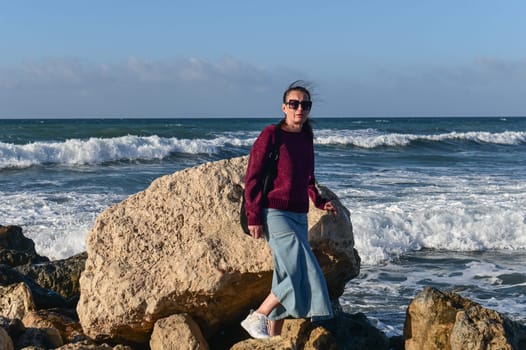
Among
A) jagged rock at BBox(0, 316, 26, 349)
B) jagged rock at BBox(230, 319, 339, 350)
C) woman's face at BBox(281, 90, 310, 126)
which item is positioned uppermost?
woman's face at BBox(281, 90, 310, 126)

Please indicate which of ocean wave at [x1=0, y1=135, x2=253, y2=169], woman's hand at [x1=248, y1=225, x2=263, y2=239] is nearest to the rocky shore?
woman's hand at [x1=248, y1=225, x2=263, y2=239]

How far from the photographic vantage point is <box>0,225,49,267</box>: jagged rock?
6793 mm

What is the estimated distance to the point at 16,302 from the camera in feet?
16.6

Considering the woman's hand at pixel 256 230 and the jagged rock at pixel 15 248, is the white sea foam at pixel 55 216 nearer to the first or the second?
the jagged rock at pixel 15 248

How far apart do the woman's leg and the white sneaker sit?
1.2 inches

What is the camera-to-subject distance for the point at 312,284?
407cm

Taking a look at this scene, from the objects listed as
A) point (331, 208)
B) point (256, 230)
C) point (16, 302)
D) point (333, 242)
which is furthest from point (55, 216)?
point (256, 230)

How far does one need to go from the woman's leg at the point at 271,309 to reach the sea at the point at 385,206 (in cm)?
116

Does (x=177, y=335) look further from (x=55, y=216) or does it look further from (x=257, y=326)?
(x=55, y=216)

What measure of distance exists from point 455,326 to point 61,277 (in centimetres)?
349

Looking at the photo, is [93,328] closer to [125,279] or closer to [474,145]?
[125,279]

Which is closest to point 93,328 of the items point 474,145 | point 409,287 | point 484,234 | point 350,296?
point 350,296

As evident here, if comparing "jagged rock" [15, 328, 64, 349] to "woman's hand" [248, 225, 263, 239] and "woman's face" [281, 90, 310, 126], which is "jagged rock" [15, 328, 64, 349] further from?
"woman's face" [281, 90, 310, 126]

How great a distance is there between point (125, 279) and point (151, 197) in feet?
2.03
